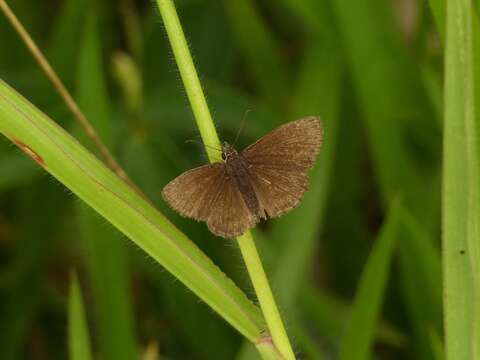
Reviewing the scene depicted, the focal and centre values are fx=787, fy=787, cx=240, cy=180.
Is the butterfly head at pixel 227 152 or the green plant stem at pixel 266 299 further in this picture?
the butterfly head at pixel 227 152

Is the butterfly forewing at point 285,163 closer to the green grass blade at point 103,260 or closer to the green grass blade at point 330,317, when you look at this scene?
the green grass blade at point 103,260

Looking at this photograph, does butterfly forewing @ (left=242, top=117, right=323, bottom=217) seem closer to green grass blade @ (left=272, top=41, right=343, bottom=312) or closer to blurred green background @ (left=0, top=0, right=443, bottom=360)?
blurred green background @ (left=0, top=0, right=443, bottom=360)

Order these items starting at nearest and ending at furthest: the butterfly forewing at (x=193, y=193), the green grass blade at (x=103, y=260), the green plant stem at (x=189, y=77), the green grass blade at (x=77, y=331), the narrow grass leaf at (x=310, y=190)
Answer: the green plant stem at (x=189, y=77)
the butterfly forewing at (x=193, y=193)
the green grass blade at (x=77, y=331)
the green grass blade at (x=103, y=260)
the narrow grass leaf at (x=310, y=190)

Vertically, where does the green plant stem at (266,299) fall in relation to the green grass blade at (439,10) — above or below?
below

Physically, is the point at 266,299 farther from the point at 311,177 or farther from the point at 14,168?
the point at 14,168

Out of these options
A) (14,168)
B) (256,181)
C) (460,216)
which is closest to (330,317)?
(256,181)

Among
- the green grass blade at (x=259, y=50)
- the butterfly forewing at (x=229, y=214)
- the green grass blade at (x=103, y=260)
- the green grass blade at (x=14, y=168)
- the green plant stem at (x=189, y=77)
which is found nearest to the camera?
the green plant stem at (x=189, y=77)

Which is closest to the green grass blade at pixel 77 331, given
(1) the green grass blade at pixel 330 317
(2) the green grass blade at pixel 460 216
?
(2) the green grass blade at pixel 460 216

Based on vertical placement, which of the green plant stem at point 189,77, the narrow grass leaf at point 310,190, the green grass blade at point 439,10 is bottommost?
the narrow grass leaf at point 310,190
